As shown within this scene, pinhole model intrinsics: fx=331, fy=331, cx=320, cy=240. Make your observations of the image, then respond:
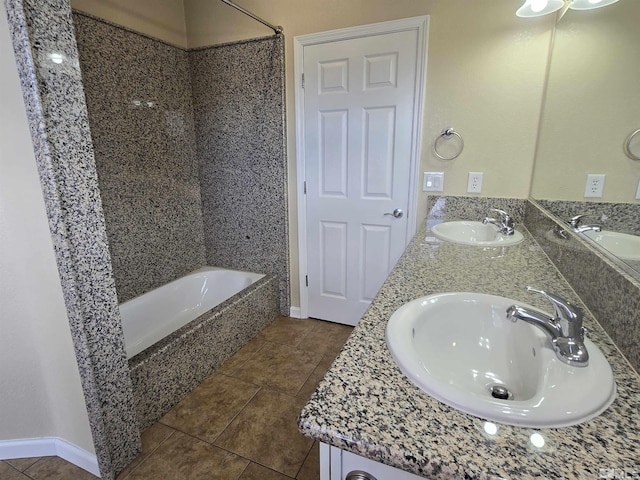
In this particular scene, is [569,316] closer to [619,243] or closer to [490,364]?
[490,364]

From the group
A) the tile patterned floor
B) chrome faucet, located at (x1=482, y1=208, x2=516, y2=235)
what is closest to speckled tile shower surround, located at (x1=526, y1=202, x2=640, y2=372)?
chrome faucet, located at (x1=482, y1=208, x2=516, y2=235)

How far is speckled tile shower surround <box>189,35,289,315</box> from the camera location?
8.09 ft

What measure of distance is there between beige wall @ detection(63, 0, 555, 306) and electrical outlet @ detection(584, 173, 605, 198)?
2.40 ft

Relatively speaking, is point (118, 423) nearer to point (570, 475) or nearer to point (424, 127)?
point (570, 475)

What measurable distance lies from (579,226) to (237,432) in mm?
1752

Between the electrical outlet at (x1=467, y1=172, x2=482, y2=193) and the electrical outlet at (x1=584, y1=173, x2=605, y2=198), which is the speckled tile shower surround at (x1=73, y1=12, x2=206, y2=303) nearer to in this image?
the electrical outlet at (x1=467, y1=172, x2=482, y2=193)

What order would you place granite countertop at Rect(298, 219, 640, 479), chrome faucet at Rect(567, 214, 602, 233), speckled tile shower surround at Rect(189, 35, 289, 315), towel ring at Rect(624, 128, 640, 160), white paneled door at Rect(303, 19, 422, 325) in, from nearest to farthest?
1. granite countertop at Rect(298, 219, 640, 479)
2. towel ring at Rect(624, 128, 640, 160)
3. chrome faucet at Rect(567, 214, 602, 233)
4. white paneled door at Rect(303, 19, 422, 325)
5. speckled tile shower surround at Rect(189, 35, 289, 315)

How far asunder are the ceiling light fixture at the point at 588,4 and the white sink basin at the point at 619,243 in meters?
0.85

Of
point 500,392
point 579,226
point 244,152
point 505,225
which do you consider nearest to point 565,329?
point 500,392

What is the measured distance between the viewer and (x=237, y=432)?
65.4 inches

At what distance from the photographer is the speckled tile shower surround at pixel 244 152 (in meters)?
2.47

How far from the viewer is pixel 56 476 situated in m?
1.42

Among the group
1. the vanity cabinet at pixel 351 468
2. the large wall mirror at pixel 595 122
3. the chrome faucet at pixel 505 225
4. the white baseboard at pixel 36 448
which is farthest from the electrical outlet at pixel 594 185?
the white baseboard at pixel 36 448

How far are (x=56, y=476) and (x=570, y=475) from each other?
6.24ft
